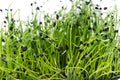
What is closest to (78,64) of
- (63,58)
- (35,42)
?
(63,58)

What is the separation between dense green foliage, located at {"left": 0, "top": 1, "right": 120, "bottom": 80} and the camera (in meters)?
0.97

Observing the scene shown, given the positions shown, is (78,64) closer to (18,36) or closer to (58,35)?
(58,35)

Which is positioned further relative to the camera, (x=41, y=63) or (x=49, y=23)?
(x=49, y=23)

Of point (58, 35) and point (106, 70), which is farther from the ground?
point (58, 35)

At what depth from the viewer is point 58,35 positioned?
1050 millimetres

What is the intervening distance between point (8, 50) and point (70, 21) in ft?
0.74

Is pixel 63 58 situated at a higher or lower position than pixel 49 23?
lower

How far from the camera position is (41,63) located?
986 mm

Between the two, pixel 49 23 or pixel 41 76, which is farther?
pixel 49 23

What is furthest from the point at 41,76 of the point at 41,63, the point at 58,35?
the point at 58,35

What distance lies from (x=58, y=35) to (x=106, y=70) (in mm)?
190

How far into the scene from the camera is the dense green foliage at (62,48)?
38.2 inches

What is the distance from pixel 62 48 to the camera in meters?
1.02

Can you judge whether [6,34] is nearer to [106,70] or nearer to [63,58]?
[63,58]
